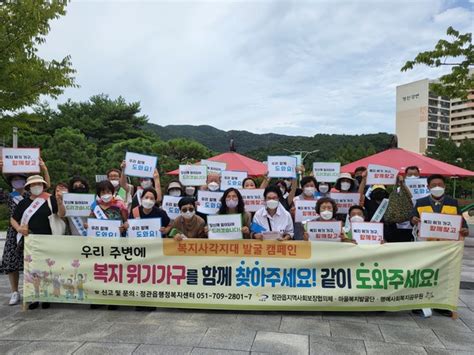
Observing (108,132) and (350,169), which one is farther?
(108,132)

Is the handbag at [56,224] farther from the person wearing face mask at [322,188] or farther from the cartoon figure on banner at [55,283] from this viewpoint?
the person wearing face mask at [322,188]

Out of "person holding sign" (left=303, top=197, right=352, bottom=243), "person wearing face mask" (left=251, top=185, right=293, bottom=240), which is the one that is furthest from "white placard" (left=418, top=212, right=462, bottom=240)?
"person wearing face mask" (left=251, top=185, right=293, bottom=240)

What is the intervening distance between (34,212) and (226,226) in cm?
236

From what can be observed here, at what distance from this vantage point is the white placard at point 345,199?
5484 mm

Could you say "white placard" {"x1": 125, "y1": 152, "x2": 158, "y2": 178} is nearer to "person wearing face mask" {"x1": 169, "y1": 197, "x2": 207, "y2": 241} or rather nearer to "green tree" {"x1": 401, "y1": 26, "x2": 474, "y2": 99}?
"person wearing face mask" {"x1": 169, "y1": 197, "x2": 207, "y2": 241}

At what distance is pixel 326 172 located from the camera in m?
6.09

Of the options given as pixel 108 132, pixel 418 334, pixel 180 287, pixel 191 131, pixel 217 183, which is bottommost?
pixel 418 334

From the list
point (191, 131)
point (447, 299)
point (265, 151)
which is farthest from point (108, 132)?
point (191, 131)

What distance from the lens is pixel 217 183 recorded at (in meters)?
6.04

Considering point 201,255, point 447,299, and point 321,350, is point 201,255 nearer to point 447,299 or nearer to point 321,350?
point 321,350

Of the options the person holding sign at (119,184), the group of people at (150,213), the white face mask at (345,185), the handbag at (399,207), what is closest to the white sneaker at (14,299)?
the group of people at (150,213)

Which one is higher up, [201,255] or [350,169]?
[350,169]

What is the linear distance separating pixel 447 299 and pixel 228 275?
251cm

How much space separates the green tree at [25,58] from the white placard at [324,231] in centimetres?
656
